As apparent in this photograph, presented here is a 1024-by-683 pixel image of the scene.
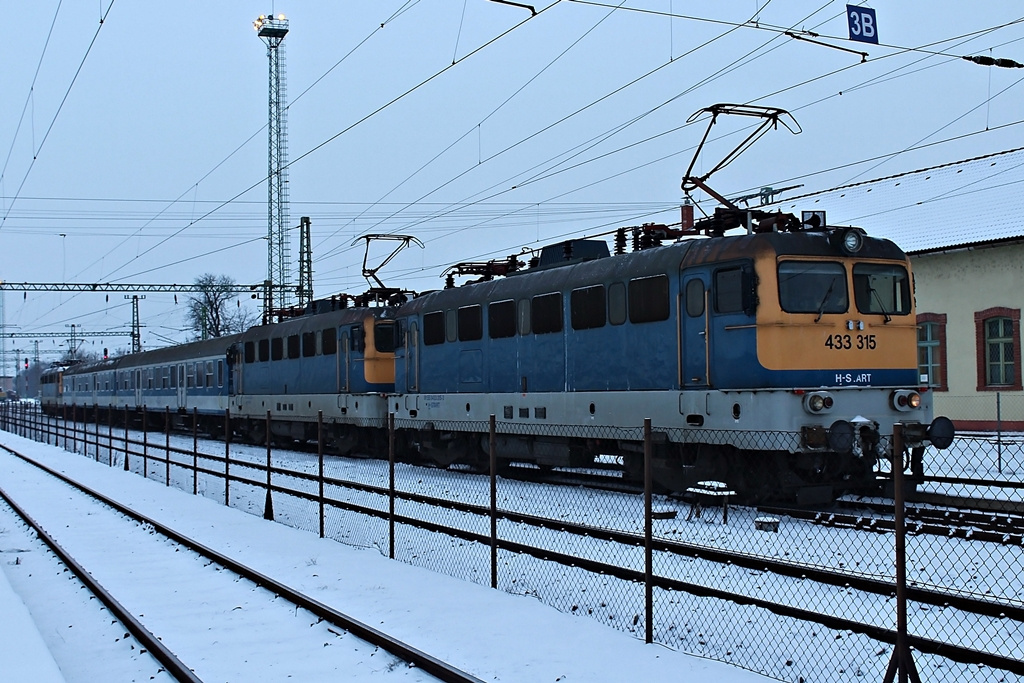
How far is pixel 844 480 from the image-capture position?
13.2 meters

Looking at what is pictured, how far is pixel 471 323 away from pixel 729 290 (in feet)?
23.0

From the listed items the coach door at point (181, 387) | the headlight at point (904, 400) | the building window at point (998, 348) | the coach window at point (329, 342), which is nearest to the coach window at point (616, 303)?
the headlight at point (904, 400)

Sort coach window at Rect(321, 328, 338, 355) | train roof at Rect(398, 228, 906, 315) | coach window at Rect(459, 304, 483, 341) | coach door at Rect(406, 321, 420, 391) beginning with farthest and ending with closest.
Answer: coach window at Rect(321, 328, 338, 355), coach door at Rect(406, 321, 420, 391), coach window at Rect(459, 304, 483, 341), train roof at Rect(398, 228, 906, 315)

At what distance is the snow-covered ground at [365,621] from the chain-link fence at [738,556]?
44 centimetres

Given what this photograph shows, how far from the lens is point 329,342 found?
1020 inches

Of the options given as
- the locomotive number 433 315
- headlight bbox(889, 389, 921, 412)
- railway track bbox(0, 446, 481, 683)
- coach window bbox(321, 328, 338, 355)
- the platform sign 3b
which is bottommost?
railway track bbox(0, 446, 481, 683)

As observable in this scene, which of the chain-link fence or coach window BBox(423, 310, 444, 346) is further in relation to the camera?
coach window BBox(423, 310, 444, 346)

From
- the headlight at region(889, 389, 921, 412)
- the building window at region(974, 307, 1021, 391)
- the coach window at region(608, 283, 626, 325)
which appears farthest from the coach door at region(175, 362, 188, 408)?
the headlight at region(889, 389, 921, 412)

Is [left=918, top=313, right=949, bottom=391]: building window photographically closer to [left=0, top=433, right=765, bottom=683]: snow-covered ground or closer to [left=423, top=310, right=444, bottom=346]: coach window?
[left=423, top=310, right=444, bottom=346]: coach window

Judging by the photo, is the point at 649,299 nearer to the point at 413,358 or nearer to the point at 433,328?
the point at 433,328

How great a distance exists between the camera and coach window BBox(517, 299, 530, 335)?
17.6m

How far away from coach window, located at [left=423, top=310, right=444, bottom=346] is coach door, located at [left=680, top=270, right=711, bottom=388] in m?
7.56

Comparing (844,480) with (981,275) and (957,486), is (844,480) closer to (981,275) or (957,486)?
(957,486)

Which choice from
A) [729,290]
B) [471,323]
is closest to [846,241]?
[729,290]
